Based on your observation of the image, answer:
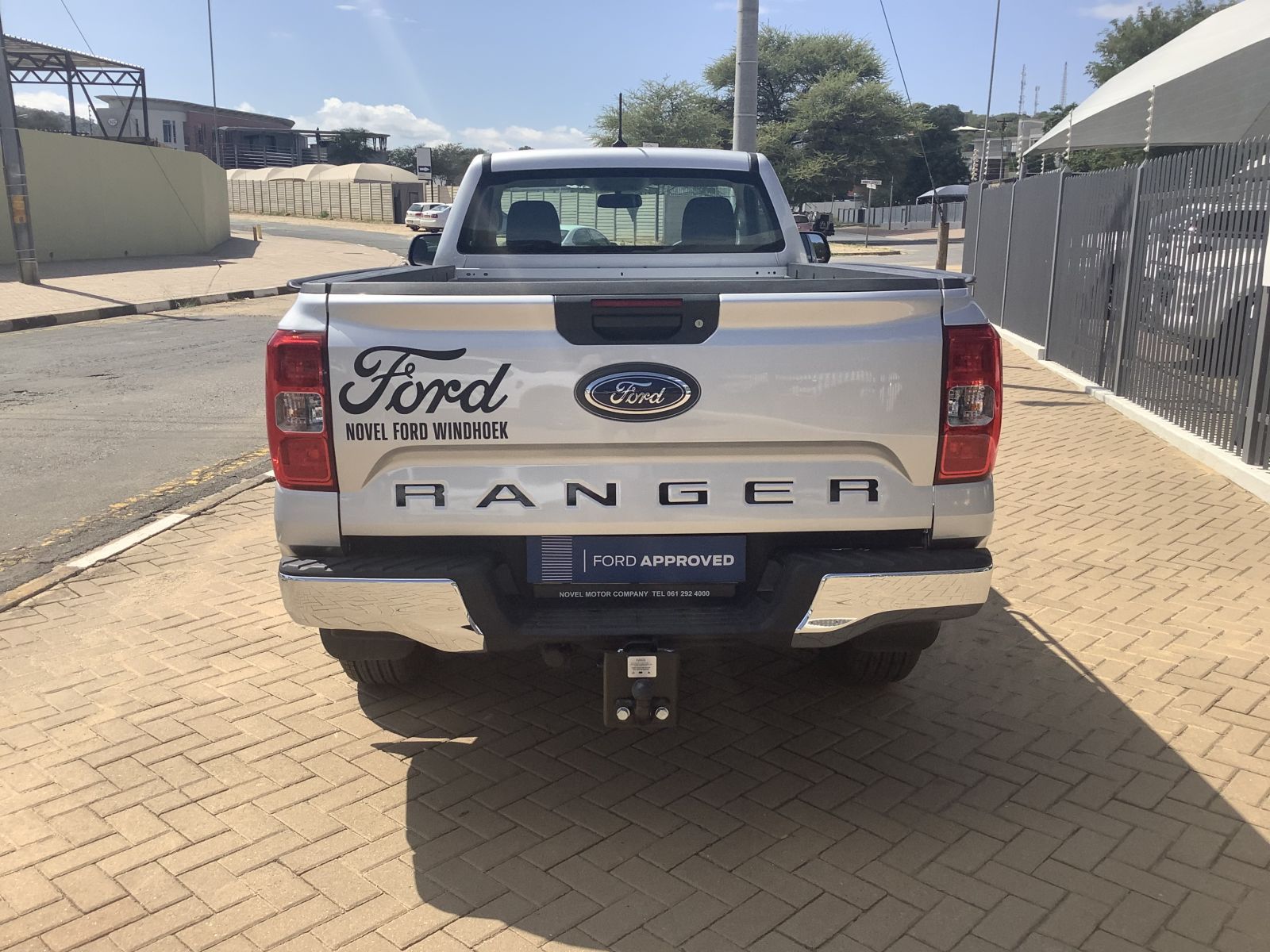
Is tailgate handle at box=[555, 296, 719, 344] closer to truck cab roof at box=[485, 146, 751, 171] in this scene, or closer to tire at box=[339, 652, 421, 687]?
tire at box=[339, 652, 421, 687]

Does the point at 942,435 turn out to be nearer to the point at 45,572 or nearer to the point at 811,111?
the point at 45,572

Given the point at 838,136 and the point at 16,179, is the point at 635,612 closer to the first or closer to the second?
the point at 16,179

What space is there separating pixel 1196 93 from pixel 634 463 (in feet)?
42.1

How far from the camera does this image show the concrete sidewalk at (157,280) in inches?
756

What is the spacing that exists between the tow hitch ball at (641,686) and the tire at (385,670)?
1198 millimetres

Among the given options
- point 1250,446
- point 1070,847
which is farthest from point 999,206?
point 1070,847

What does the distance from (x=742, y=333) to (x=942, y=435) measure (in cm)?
64

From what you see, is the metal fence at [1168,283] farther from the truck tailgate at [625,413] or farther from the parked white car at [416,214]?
the parked white car at [416,214]

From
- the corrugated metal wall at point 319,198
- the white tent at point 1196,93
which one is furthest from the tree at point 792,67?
the white tent at point 1196,93

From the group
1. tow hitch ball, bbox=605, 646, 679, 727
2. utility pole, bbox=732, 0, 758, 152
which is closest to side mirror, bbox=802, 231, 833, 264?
tow hitch ball, bbox=605, 646, 679, 727

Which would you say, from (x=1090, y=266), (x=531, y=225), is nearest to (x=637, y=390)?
(x=531, y=225)

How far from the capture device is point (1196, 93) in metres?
13.3

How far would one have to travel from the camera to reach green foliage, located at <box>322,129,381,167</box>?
93750 millimetres

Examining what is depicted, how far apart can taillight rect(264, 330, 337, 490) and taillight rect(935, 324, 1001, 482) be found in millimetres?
1701
